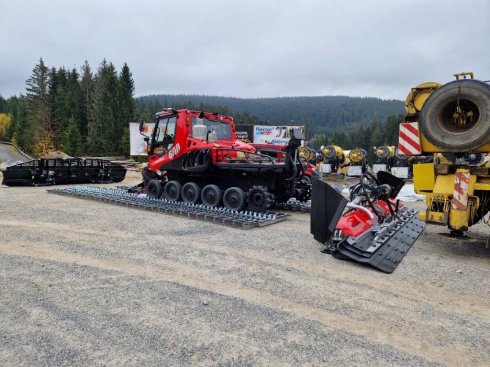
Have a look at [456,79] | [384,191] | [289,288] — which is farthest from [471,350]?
[456,79]

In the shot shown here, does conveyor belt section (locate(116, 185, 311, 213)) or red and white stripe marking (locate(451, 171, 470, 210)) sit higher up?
red and white stripe marking (locate(451, 171, 470, 210))

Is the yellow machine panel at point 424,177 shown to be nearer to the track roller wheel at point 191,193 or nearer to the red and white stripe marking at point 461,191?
the red and white stripe marking at point 461,191

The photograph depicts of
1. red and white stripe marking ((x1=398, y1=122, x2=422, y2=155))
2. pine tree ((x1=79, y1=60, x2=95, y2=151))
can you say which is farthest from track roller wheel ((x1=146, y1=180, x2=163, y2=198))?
pine tree ((x1=79, y1=60, x2=95, y2=151))

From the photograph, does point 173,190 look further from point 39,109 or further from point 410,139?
point 39,109

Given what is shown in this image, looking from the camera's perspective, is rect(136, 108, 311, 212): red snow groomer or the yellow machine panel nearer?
the yellow machine panel

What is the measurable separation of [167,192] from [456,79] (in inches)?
264

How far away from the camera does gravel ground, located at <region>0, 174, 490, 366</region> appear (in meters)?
2.68

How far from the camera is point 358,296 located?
12.4ft

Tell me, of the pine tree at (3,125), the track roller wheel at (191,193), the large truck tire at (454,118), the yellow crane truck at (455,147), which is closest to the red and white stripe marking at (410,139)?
the yellow crane truck at (455,147)

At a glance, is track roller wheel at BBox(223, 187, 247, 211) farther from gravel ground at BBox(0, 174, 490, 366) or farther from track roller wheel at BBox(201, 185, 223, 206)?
gravel ground at BBox(0, 174, 490, 366)

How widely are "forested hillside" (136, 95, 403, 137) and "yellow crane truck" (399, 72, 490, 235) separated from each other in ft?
379

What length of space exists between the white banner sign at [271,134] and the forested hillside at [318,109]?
95.9 metres

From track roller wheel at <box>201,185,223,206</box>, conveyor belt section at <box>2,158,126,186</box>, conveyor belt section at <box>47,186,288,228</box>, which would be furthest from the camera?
conveyor belt section at <box>2,158,126,186</box>

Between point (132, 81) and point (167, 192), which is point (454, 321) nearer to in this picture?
point (167, 192)
